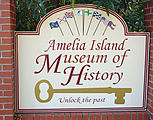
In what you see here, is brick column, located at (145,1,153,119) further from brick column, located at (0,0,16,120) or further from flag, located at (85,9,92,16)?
brick column, located at (0,0,16,120)

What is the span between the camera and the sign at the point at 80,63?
3184 millimetres

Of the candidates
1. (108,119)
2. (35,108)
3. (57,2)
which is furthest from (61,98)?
(57,2)

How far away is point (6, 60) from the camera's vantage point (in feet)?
9.78

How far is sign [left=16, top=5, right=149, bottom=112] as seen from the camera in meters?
3.18

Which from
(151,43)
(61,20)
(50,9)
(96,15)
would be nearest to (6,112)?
(61,20)

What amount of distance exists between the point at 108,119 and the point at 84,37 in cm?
125

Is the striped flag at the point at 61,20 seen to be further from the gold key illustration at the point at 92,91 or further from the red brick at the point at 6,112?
the red brick at the point at 6,112

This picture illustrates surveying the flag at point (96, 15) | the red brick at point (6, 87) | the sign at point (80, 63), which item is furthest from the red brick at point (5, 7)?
the flag at point (96, 15)

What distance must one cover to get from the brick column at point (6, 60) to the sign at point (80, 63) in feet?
0.60

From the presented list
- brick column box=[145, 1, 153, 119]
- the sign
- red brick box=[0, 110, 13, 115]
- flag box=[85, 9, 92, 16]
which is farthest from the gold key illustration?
flag box=[85, 9, 92, 16]

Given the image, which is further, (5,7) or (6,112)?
(6,112)

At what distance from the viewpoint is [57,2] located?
3656 mm

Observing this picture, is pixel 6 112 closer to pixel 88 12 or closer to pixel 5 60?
pixel 5 60

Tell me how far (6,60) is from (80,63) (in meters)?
1.03
